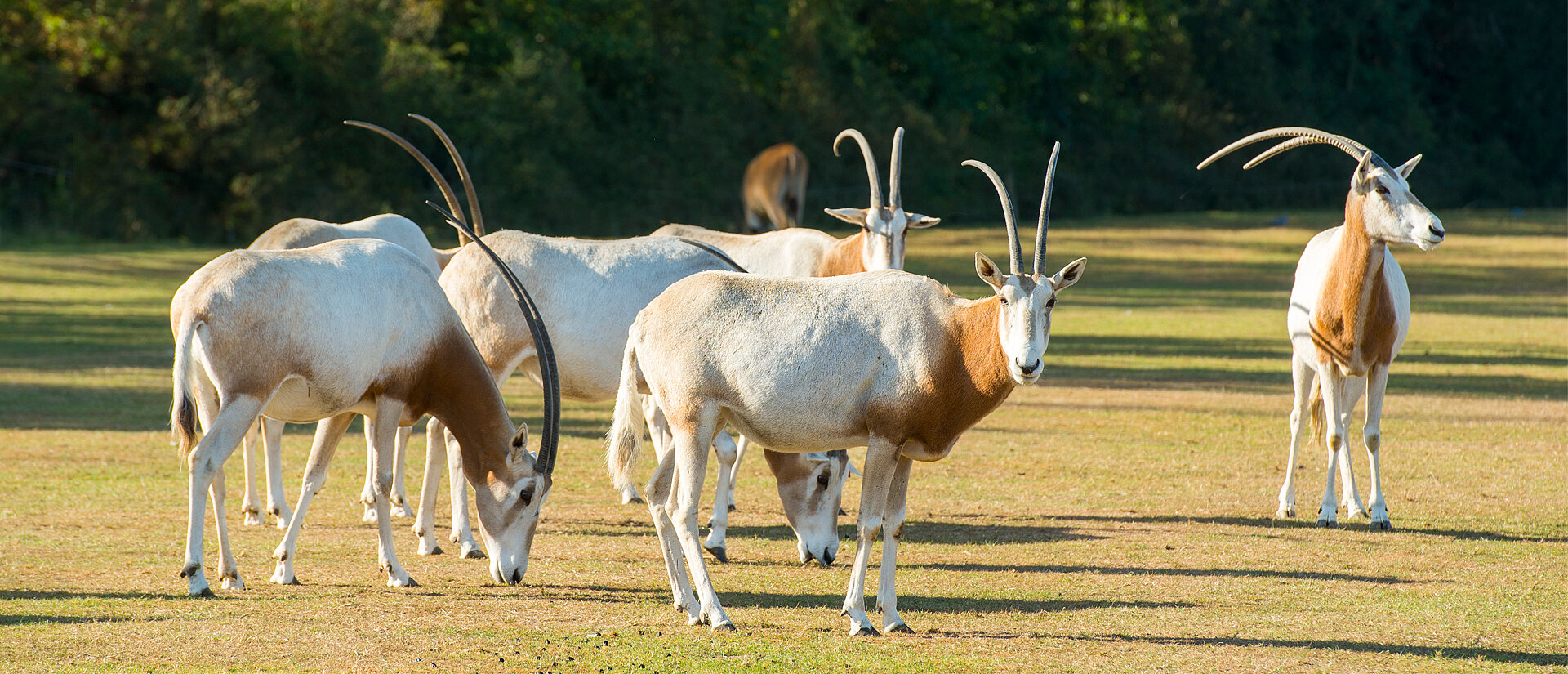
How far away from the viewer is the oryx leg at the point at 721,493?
723 centimetres

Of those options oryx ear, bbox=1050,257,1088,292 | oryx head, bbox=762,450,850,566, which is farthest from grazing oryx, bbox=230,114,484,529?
oryx ear, bbox=1050,257,1088,292

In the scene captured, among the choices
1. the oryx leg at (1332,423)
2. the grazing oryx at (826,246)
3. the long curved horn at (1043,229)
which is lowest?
the oryx leg at (1332,423)

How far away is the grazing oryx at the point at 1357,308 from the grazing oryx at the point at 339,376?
182 inches

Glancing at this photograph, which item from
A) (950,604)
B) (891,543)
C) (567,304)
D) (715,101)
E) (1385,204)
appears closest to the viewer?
(891,543)

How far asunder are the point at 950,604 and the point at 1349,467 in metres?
3.63

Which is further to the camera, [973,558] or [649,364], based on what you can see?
[973,558]

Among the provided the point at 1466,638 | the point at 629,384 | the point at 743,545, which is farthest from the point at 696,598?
the point at 1466,638

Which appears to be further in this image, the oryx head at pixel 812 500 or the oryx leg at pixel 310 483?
the oryx head at pixel 812 500

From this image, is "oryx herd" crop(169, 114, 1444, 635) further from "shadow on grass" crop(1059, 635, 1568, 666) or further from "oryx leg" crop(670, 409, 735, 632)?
"shadow on grass" crop(1059, 635, 1568, 666)

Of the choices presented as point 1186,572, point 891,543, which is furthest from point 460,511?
point 1186,572

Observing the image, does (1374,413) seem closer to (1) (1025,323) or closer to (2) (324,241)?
(1) (1025,323)

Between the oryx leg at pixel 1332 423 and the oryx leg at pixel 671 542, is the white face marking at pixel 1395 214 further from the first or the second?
the oryx leg at pixel 671 542

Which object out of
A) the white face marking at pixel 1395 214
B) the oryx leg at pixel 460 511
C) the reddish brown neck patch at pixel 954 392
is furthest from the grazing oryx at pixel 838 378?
the white face marking at pixel 1395 214

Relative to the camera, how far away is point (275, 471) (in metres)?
8.82
